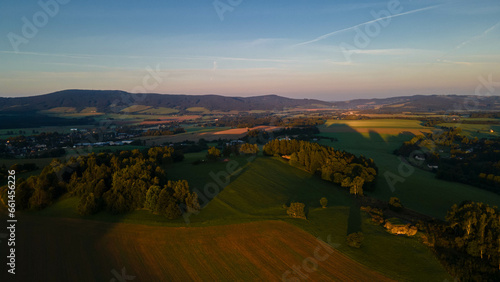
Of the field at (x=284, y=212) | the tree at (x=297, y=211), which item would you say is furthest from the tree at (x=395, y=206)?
the tree at (x=297, y=211)

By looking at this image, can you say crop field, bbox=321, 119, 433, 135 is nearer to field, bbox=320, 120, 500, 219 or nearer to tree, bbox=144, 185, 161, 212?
field, bbox=320, 120, 500, 219

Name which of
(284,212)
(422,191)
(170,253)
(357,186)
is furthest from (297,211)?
(422,191)

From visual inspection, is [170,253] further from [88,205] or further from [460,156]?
[460,156]

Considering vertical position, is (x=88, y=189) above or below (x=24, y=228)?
above

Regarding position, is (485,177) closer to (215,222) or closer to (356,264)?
(356,264)

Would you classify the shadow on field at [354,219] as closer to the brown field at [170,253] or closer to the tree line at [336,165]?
the brown field at [170,253]

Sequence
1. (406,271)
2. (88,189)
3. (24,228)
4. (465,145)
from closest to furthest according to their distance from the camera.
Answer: (406,271)
(24,228)
(88,189)
(465,145)

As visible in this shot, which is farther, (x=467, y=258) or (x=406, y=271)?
(x=467, y=258)

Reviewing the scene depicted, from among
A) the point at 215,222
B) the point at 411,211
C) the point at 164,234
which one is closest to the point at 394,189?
the point at 411,211

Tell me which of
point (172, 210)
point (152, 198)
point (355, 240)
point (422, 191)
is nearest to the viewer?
point (355, 240)
